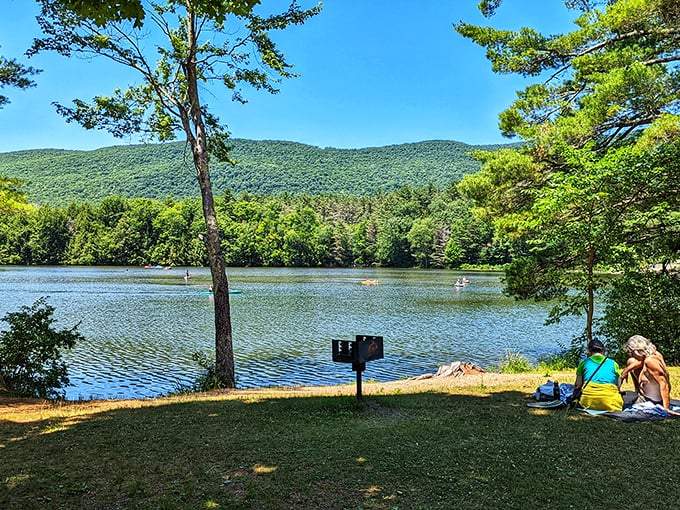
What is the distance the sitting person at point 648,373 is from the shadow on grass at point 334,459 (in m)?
0.55

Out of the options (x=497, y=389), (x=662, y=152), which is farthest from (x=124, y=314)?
(x=662, y=152)

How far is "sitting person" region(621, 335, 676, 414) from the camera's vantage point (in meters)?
6.27

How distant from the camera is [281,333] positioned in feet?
71.1

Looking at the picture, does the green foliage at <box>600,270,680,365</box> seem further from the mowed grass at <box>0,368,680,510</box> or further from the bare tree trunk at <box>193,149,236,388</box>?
the bare tree trunk at <box>193,149,236,388</box>

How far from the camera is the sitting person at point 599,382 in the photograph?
6.36 meters

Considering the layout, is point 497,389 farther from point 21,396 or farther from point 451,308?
point 451,308

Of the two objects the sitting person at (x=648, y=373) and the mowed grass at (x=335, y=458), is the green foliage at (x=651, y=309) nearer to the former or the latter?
the sitting person at (x=648, y=373)

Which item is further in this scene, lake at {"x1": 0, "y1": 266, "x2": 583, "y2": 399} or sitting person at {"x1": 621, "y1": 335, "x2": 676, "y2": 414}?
lake at {"x1": 0, "y1": 266, "x2": 583, "y2": 399}

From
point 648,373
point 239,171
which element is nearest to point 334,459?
point 648,373

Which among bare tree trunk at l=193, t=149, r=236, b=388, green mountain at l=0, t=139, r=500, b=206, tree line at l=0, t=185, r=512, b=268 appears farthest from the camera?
green mountain at l=0, t=139, r=500, b=206

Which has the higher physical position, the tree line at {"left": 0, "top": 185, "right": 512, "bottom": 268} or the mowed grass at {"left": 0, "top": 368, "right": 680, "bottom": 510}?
the tree line at {"left": 0, "top": 185, "right": 512, "bottom": 268}

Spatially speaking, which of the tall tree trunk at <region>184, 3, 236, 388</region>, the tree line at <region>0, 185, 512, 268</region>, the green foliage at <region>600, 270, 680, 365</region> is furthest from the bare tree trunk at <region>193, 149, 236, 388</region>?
the tree line at <region>0, 185, 512, 268</region>

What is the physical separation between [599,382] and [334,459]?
3.76 meters

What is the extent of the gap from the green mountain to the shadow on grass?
119 meters
